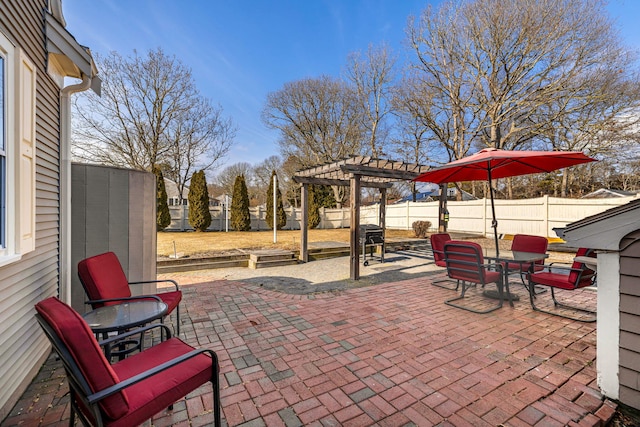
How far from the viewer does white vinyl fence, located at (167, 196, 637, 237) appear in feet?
33.2

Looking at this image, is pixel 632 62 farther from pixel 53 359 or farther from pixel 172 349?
pixel 53 359

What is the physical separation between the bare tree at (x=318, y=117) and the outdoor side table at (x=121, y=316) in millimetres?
18173

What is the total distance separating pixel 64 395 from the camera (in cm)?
210

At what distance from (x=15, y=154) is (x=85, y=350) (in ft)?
5.62

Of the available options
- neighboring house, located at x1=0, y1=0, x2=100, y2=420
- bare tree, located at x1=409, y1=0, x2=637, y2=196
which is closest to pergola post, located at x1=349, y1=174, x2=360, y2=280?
neighboring house, located at x1=0, y1=0, x2=100, y2=420

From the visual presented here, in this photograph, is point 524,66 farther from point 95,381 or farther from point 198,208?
point 198,208

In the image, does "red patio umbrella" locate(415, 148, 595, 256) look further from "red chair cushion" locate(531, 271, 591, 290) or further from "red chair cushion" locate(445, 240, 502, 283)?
"red chair cushion" locate(445, 240, 502, 283)

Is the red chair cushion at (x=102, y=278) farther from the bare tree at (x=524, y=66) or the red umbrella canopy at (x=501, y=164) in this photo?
the bare tree at (x=524, y=66)

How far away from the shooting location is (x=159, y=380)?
157cm

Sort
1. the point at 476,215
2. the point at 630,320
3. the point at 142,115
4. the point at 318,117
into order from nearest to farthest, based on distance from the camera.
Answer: the point at 630,320, the point at 476,215, the point at 142,115, the point at 318,117

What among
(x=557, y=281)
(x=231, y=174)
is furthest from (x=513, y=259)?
(x=231, y=174)

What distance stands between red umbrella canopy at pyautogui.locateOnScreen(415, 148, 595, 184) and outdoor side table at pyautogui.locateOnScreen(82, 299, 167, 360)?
4.10 meters

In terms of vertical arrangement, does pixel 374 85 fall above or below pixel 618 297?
above

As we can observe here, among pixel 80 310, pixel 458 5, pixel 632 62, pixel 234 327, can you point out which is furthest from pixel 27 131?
pixel 632 62
